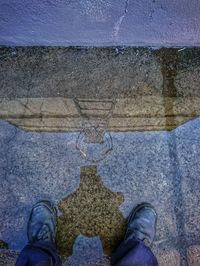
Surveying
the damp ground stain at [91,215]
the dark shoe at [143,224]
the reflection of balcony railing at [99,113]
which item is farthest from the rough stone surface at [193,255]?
the reflection of balcony railing at [99,113]

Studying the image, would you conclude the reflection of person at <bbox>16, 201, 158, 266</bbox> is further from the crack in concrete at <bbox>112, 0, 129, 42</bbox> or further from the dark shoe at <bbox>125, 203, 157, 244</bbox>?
the crack in concrete at <bbox>112, 0, 129, 42</bbox>

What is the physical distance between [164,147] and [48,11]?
4.12ft

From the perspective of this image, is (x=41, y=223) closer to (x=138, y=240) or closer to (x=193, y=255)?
(x=138, y=240)

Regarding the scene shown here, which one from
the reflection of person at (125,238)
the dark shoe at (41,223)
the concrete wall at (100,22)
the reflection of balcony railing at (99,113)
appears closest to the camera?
the concrete wall at (100,22)

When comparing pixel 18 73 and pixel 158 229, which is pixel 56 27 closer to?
pixel 18 73

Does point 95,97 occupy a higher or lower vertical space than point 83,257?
higher

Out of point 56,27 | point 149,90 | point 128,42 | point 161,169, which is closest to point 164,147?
point 161,169

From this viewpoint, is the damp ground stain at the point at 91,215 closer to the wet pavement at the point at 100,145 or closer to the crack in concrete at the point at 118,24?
the wet pavement at the point at 100,145

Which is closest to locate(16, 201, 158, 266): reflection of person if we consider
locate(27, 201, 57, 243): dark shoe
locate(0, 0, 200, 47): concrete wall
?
locate(27, 201, 57, 243): dark shoe

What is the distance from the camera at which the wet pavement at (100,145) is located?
91.0 inches

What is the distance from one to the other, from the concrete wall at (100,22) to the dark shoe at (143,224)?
1237 millimetres

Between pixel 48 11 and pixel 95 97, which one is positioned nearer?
pixel 48 11

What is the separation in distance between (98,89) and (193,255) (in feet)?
4.62

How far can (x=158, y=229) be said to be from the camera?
233 cm
